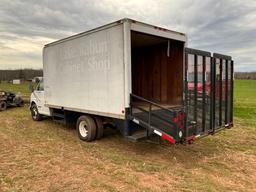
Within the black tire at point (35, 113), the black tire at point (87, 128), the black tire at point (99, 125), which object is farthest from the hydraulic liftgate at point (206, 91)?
the black tire at point (35, 113)

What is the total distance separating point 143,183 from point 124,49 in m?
2.84

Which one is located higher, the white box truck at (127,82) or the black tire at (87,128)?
the white box truck at (127,82)

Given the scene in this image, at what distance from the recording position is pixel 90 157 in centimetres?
558

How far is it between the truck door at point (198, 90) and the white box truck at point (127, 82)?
0.07ft

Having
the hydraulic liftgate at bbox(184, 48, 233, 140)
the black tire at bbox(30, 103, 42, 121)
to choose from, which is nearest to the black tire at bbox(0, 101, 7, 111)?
the black tire at bbox(30, 103, 42, 121)

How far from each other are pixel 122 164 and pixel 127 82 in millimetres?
1848

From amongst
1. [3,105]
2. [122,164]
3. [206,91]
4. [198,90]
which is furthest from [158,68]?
[3,105]

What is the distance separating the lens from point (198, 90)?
503cm

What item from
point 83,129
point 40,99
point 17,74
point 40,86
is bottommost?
point 83,129

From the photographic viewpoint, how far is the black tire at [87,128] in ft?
21.7

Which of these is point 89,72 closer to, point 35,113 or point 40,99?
point 40,99

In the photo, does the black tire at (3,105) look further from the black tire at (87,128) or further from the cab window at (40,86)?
the black tire at (87,128)

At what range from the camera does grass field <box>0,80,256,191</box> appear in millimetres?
4145

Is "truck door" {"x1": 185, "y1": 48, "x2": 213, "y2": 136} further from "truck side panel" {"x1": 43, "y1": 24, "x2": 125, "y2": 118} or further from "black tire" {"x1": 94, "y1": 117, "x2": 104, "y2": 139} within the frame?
"black tire" {"x1": 94, "y1": 117, "x2": 104, "y2": 139}
